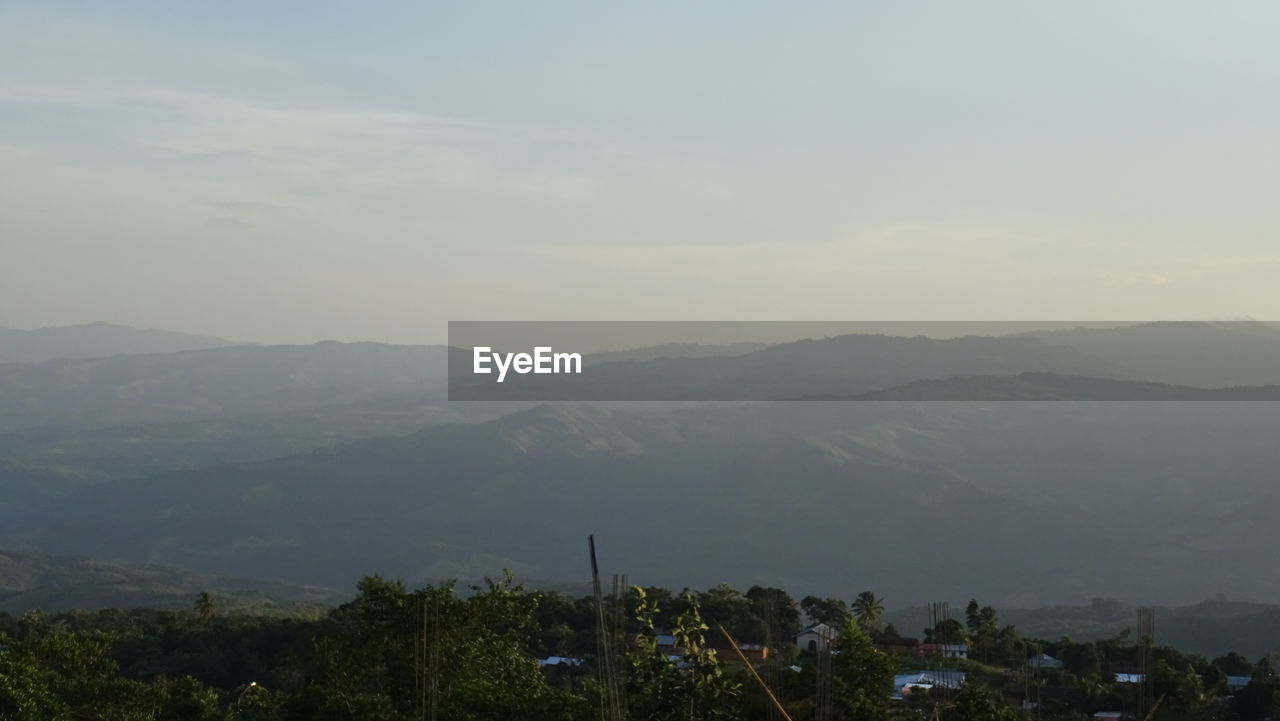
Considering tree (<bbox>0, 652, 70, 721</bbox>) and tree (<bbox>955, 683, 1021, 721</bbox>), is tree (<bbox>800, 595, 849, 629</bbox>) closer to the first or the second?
tree (<bbox>955, 683, 1021, 721</bbox>)

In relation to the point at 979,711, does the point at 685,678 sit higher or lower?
higher

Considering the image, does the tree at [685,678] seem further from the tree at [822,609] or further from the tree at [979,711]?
the tree at [822,609]

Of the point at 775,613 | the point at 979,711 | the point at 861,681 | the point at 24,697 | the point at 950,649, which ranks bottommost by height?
the point at 775,613

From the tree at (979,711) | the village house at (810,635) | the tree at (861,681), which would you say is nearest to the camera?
the tree at (979,711)

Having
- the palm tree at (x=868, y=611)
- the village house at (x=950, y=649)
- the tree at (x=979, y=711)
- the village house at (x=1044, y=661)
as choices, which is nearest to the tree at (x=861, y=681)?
the tree at (x=979, y=711)

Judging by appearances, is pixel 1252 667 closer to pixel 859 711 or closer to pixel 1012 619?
pixel 859 711

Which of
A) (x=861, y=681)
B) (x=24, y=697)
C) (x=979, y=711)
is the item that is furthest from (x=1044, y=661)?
(x=24, y=697)

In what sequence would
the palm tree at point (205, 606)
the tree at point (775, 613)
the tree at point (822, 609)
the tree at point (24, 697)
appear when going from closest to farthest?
the tree at point (24, 697)
the tree at point (775, 613)
the palm tree at point (205, 606)
the tree at point (822, 609)

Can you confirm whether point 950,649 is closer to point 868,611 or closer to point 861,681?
point 868,611

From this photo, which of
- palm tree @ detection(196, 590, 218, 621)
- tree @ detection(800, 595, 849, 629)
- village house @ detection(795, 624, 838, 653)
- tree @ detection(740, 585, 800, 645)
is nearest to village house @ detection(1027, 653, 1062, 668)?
village house @ detection(795, 624, 838, 653)

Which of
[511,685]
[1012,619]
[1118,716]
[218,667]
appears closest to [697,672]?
[511,685]

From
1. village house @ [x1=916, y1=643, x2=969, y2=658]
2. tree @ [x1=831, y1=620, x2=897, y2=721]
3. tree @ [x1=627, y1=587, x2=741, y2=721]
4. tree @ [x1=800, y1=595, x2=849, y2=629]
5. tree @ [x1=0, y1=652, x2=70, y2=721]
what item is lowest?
tree @ [x1=800, y1=595, x2=849, y2=629]
